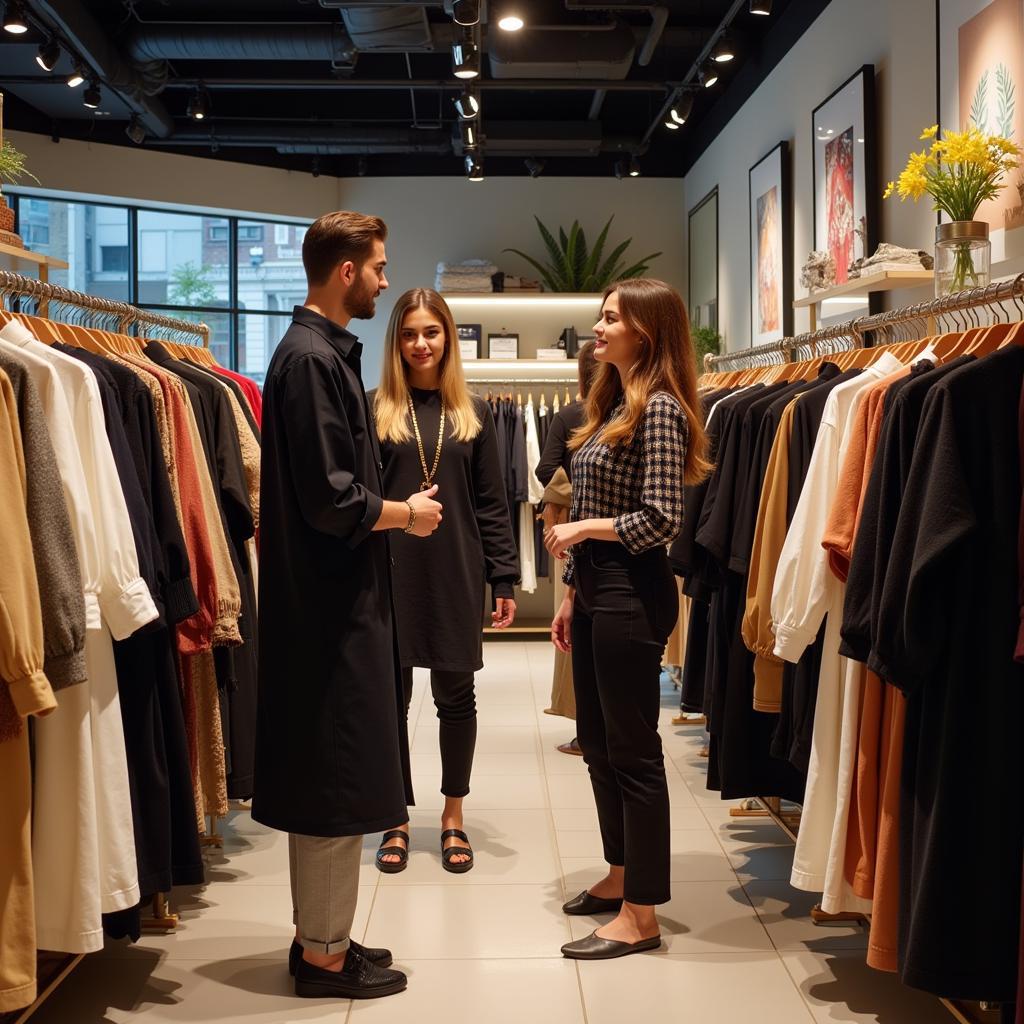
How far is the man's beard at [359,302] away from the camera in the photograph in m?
2.68

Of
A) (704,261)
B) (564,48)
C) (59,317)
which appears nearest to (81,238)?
(564,48)

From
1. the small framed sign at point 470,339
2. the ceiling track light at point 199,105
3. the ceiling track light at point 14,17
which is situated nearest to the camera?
the ceiling track light at point 14,17

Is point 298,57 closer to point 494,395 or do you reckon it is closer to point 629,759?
point 494,395

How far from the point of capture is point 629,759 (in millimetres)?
2779

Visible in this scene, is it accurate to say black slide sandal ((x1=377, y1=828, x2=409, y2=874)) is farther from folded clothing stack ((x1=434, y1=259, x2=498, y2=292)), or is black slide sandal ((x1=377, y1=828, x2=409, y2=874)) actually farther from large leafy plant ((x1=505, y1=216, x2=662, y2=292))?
large leafy plant ((x1=505, y1=216, x2=662, y2=292))

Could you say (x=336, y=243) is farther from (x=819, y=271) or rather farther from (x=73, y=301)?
(x=819, y=271)

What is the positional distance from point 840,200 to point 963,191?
76.6 inches

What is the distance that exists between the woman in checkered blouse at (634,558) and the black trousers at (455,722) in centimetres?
75

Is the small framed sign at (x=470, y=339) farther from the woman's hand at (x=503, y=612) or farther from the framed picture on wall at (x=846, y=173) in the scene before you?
the woman's hand at (x=503, y=612)

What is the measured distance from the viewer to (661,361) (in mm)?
2811

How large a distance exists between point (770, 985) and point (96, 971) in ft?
5.44

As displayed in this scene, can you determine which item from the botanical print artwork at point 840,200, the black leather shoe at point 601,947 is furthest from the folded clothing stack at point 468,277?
the black leather shoe at point 601,947

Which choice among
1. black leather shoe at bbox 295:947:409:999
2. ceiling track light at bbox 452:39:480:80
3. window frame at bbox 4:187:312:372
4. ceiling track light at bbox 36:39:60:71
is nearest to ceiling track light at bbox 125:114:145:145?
window frame at bbox 4:187:312:372

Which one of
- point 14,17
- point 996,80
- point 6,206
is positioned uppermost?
point 14,17
